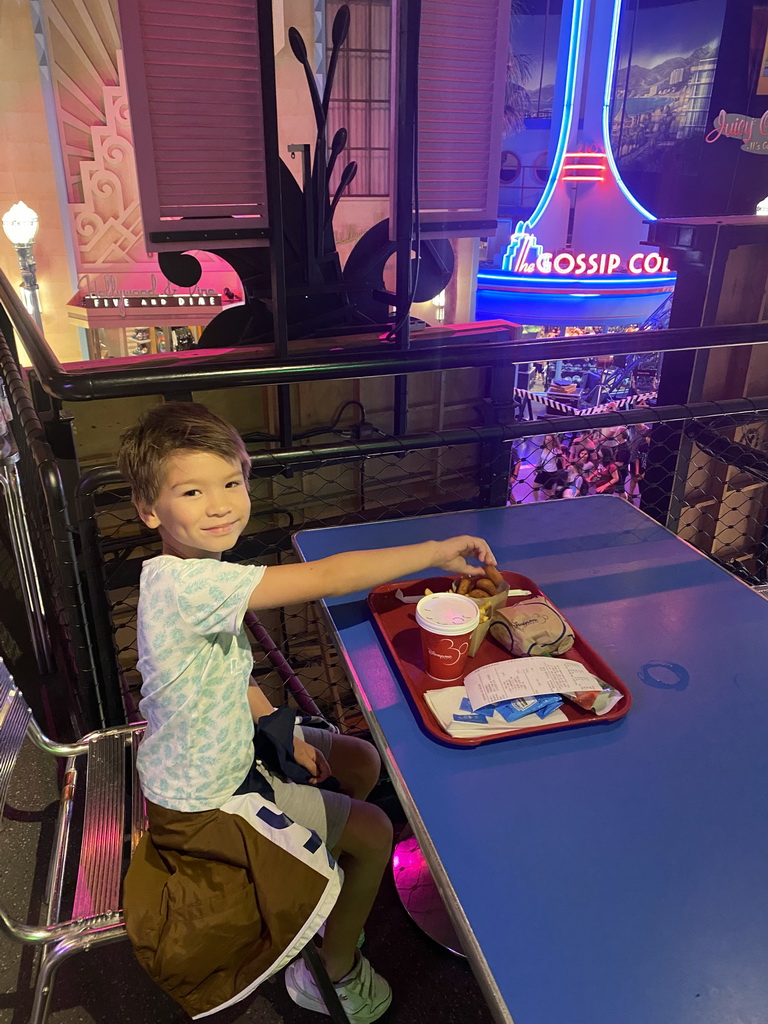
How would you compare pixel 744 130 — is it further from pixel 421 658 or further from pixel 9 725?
pixel 9 725

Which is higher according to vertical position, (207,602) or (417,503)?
(207,602)

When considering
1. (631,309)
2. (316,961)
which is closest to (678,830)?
(316,961)

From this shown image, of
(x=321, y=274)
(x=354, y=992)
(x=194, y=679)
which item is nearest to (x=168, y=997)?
(x=354, y=992)

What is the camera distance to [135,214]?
607cm

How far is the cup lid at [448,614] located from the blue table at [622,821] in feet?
0.39

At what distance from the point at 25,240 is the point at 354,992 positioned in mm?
6115

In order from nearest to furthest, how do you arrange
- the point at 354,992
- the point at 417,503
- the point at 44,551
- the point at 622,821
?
the point at 622,821, the point at 354,992, the point at 44,551, the point at 417,503

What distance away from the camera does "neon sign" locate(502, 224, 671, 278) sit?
7.25m

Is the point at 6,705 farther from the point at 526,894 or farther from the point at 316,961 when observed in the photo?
the point at 526,894

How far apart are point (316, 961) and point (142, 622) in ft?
2.02

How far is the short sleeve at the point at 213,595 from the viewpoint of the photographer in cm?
100

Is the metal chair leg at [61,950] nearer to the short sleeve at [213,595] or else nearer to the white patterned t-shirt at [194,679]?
the white patterned t-shirt at [194,679]

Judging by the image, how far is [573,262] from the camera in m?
7.30

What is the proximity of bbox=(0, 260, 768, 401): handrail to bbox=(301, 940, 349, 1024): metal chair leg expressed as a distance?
42.8 inches
